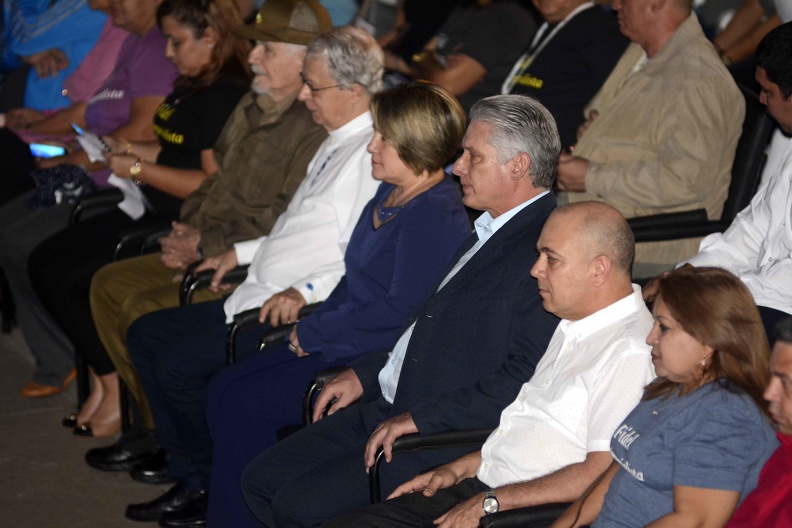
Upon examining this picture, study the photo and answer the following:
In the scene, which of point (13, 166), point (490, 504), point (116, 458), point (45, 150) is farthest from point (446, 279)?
point (13, 166)

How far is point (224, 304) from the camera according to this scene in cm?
367

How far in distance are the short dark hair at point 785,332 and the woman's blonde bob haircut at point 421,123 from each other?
126cm

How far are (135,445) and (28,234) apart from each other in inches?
53.2

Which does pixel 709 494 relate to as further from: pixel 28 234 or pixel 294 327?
pixel 28 234

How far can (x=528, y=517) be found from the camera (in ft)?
7.02

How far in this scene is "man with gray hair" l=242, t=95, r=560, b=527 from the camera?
2510 millimetres

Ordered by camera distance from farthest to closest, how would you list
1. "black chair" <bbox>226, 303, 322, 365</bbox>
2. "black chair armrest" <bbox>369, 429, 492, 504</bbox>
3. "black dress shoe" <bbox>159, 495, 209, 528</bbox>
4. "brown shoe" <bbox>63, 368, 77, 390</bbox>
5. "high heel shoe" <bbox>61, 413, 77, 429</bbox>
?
1. "brown shoe" <bbox>63, 368, 77, 390</bbox>
2. "high heel shoe" <bbox>61, 413, 77, 429</bbox>
3. "black dress shoe" <bbox>159, 495, 209, 528</bbox>
4. "black chair" <bbox>226, 303, 322, 365</bbox>
5. "black chair armrest" <bbox>369, 429, 492, 504</bbox>

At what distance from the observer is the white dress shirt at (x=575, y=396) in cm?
218

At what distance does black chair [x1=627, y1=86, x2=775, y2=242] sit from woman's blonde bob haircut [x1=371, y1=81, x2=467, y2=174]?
67cm

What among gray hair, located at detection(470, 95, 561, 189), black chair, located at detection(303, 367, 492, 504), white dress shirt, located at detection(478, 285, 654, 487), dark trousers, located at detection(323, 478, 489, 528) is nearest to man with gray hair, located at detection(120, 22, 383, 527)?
gray hair, located at detection(470, 95, 561, 189)

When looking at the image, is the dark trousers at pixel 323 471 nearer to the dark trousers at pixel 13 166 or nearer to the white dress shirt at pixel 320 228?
the white dress shirt at pixel 320 228

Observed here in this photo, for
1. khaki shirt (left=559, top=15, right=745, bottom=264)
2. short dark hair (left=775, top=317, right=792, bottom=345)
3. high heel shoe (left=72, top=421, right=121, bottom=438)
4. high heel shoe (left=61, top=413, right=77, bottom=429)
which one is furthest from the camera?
high heel shoe (left=61, top=413, right=77, bottom=429)

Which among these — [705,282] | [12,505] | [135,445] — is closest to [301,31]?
[135,445]

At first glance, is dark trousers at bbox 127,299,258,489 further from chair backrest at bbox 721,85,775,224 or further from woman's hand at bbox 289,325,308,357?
chair backrest at bbox 721,85,775,224
